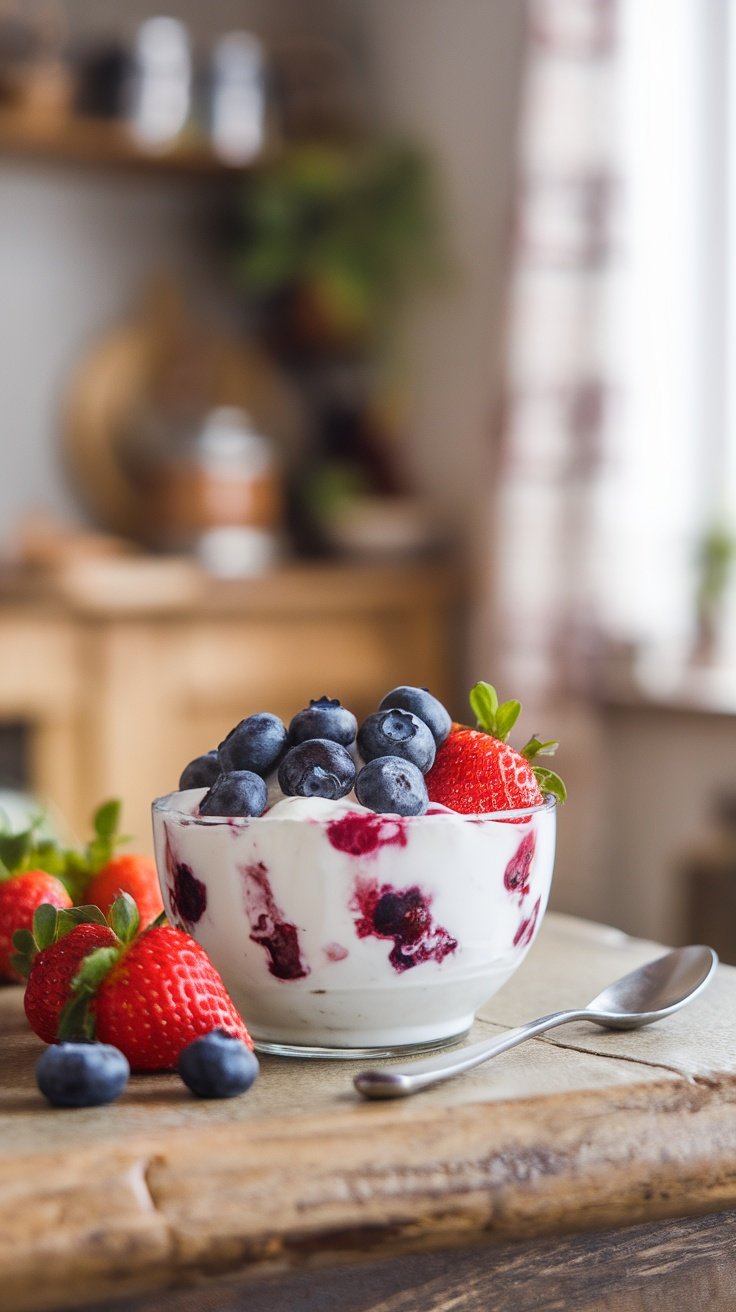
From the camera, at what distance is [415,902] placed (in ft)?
2.34

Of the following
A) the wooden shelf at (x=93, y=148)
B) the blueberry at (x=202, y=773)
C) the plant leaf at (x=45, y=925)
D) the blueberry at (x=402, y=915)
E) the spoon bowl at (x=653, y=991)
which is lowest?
the spoon bowl at (x=653, y=991)

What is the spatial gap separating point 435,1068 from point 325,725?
0.17 metres

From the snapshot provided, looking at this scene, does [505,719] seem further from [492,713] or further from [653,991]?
[653,991]

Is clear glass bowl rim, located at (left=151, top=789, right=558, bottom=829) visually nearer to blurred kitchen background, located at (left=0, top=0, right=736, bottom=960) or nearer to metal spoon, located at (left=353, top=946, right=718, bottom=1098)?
metal spoon, located at (left=353, top=946, right=718, bottom=1098)

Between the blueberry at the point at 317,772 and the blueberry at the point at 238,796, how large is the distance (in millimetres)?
15

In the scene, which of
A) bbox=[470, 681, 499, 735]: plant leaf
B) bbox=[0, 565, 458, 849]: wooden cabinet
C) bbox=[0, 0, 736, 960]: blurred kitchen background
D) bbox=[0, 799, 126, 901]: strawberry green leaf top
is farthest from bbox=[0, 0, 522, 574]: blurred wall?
bbox=[470, 681, 499, 735]: plant leaf

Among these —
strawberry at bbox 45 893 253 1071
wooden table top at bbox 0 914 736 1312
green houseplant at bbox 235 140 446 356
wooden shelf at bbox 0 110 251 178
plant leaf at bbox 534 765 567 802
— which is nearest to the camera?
wooden table top at bbox 0 914 736 1312

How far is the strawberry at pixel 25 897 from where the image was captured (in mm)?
890

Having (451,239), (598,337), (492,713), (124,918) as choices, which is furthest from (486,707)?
(451,239)

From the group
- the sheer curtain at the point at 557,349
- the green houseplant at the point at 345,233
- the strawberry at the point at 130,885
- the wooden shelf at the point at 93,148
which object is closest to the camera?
the strawberry at the point at 130,885

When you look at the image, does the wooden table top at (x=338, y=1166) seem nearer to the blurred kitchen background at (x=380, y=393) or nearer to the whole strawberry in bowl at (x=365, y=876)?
the whole strawberry in bowl at (x=365, y=876)

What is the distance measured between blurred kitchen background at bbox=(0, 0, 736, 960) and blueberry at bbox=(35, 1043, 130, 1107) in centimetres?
218

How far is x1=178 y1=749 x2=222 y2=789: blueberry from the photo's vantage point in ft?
2.57

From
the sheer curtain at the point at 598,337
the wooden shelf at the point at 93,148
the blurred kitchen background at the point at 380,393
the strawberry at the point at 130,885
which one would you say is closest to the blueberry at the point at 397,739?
the strawberry at the point at 130,885
